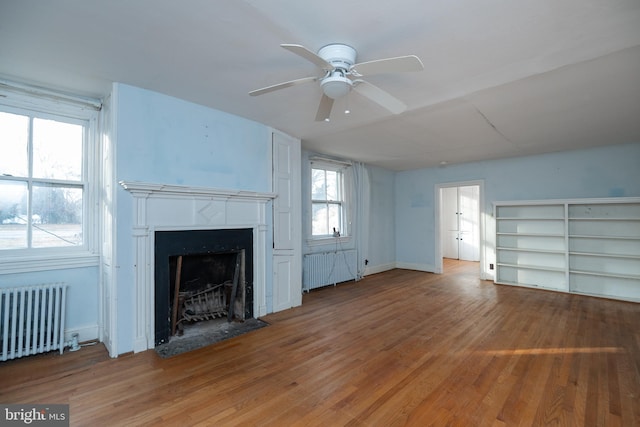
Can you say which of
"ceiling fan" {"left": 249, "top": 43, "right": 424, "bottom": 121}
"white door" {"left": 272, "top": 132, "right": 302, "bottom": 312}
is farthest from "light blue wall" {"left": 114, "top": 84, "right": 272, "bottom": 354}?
"ceiling fan" {"left": 249, "top": 43, "right": 424, "bottom": 121}

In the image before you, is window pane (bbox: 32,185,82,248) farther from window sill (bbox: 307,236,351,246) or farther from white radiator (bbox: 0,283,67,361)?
window sill (bbox: 307,236,351,246)

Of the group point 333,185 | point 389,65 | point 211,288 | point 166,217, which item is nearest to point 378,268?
point 333,185

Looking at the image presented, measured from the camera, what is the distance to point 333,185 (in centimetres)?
586

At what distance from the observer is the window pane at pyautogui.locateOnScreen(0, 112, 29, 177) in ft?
8.57

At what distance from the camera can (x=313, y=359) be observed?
2588 millimetres

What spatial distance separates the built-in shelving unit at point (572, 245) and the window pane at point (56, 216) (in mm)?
6538

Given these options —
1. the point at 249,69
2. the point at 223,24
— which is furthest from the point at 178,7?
the point at 249,69

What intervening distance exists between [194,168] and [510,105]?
357 cm

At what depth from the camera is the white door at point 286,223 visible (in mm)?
3879

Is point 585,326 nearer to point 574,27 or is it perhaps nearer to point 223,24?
point 574,27

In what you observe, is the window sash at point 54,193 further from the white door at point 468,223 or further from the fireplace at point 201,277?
the white door at point 468,223

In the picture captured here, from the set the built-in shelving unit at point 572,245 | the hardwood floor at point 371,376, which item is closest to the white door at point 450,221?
the built-in shelving unit at point 572,245

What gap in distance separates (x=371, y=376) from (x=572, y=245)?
16.0ft

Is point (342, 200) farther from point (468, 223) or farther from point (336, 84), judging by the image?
point (468, 223)
